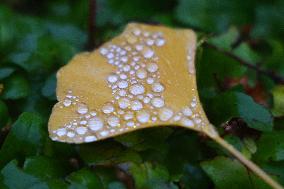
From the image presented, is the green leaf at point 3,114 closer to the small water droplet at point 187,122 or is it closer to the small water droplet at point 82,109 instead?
the small water droplet at point 82,109

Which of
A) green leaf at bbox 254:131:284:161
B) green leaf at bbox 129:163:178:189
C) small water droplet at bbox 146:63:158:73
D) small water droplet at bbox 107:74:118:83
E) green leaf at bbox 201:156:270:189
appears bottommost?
green leaf at bbox 129:163:178:189

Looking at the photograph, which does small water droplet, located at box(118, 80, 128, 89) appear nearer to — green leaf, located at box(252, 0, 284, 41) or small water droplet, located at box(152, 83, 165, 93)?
small water droplet, located at box(152, 83, 165, 93)

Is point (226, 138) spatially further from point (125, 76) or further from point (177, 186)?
point (125, 76)

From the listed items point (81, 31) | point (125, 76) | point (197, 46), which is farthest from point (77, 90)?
point (81, 31)

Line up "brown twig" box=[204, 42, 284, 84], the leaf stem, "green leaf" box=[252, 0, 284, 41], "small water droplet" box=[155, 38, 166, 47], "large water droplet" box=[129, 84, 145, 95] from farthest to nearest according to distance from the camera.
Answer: "green leaf" box=[252, 0, 284, 41]
"brown twig" box=[204, 42, 284, 84]
"small water droplet" box=[155, 38, 166, 47]
"large water droplet" box=[129, 84, 145, 95]
the leaf stem

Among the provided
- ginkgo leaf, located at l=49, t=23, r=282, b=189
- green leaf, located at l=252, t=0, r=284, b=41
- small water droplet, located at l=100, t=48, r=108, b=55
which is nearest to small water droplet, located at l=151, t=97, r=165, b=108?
ginkgo leaf, located at l=49, t=23, r=282, b=189

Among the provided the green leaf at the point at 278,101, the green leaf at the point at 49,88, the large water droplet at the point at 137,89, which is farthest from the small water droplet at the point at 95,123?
the green leaf at the point at 278,101
